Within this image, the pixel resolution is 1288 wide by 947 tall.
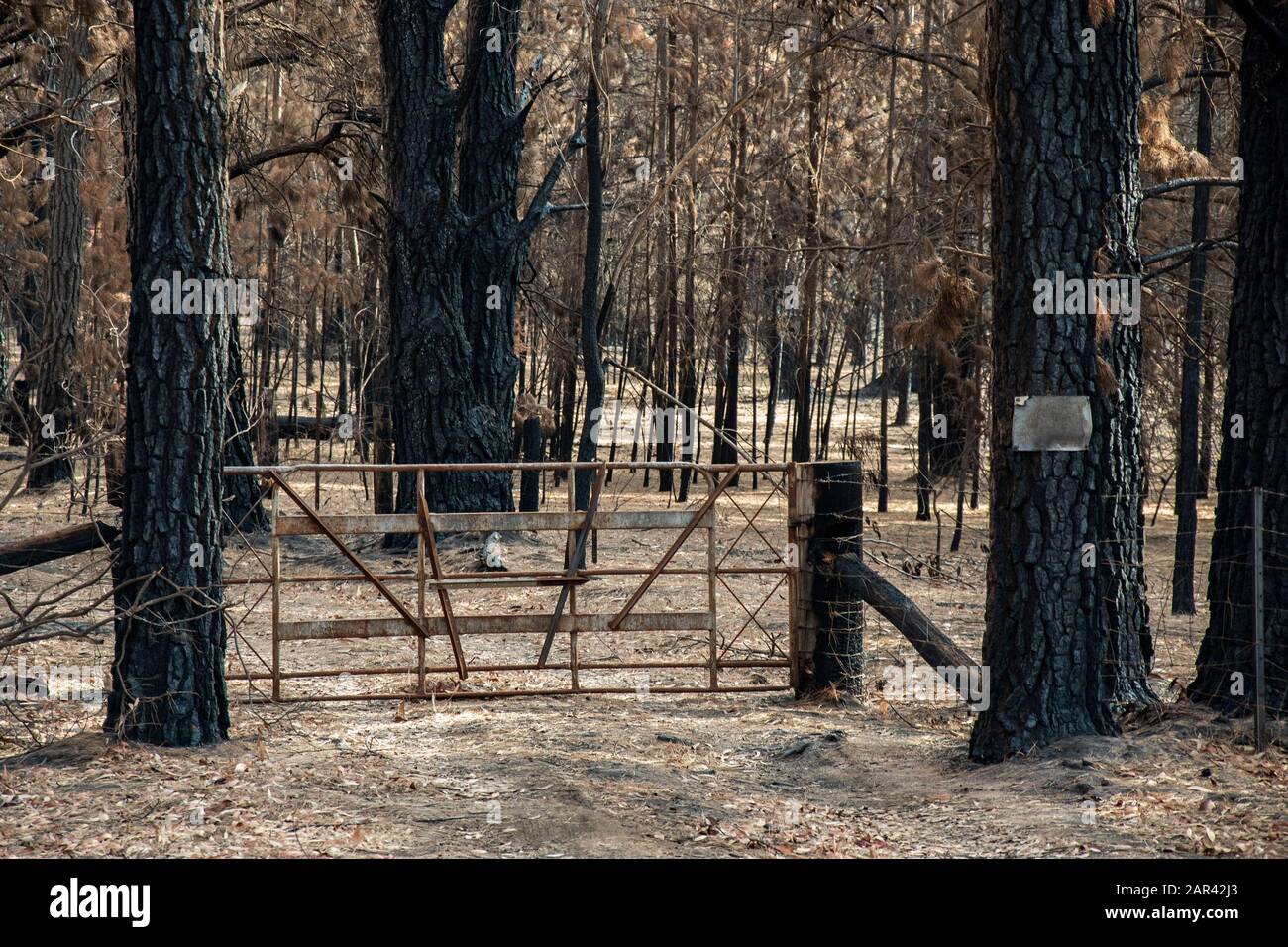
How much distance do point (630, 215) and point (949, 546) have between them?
11634 mm

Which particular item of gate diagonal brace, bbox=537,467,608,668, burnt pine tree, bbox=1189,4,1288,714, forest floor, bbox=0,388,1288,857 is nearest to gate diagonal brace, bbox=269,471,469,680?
forest floor, bbox=0,388,1288,857

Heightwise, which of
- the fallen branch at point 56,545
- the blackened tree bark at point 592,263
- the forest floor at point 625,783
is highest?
the blackened tree bark at point 592,263

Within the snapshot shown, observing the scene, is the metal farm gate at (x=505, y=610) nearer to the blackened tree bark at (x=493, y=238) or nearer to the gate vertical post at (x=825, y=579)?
the gate vertical post at (x=825, y=579)

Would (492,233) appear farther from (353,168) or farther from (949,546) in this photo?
(949,546)

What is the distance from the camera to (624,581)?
1427 cm

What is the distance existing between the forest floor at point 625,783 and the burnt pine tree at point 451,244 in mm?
6516

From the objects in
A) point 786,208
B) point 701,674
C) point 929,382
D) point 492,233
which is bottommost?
point 701,674

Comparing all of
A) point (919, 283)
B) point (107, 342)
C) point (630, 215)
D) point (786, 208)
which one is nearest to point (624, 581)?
point (919, 283)

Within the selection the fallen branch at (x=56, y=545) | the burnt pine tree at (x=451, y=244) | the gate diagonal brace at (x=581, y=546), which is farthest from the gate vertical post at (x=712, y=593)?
the burnt pine tree at (x=451, y=244)

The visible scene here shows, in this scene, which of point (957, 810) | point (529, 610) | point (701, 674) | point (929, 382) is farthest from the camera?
point (929, 382)

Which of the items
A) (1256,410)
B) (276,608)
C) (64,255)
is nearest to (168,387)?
(276,608)

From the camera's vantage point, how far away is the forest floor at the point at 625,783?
5.34 m

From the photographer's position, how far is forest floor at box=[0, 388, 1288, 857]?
534 cm

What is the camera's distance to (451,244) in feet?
51.5
